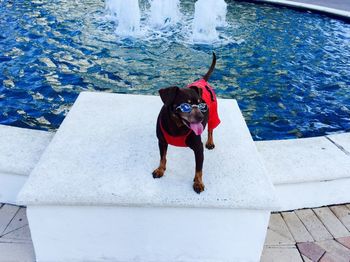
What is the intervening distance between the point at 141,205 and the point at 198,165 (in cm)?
56

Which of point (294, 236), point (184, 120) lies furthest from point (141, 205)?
point (294, 236)

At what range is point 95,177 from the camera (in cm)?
305

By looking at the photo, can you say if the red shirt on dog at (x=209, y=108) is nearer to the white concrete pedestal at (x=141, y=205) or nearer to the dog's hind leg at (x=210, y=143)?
the dog's hind leg at (x=210, y=143)

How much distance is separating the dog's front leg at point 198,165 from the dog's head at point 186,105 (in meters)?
0.30

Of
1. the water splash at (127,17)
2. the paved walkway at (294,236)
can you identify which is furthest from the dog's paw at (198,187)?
the water splash at (127,17)

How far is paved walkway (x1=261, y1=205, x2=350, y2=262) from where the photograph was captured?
125 inches

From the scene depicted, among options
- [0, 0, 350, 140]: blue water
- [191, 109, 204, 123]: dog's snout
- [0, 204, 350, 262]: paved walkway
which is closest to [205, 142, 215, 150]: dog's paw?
[0, 204, 350, 262]: paved walkway

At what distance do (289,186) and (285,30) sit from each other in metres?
7.35

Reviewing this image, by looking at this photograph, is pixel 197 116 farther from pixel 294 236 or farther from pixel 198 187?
pixel 294 236

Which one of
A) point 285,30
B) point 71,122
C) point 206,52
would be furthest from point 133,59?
point 285,30

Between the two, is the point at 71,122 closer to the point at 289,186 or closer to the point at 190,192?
the point at 190,192

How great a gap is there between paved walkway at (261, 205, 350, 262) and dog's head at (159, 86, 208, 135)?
1466 millimetres

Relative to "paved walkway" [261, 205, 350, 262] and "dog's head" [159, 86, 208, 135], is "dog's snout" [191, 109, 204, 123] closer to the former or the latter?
"dog's head" [159, 86, 208, 135]

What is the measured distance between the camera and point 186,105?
2.53 m
